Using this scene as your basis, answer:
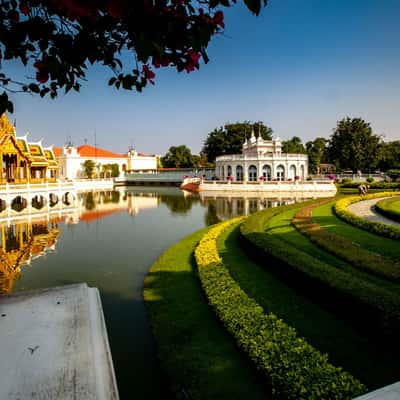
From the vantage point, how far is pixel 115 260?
1064 cm

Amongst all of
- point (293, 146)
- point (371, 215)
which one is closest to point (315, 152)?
point (293, 146)

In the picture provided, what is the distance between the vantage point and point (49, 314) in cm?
434

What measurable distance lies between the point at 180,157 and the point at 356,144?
120 ft

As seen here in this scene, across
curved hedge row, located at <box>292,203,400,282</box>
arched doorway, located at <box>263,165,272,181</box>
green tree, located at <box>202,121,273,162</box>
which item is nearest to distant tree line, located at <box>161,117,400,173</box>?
green tree, located at <box>202,121,273,162</box>

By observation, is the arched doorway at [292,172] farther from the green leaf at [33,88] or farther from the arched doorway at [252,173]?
the green leaf at [33,88]

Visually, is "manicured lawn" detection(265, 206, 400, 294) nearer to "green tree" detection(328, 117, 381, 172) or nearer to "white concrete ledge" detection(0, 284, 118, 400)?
"white concrete ledge" detection(0, 284, 118, 400)

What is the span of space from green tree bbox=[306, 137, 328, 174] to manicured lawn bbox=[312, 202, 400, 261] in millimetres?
61282

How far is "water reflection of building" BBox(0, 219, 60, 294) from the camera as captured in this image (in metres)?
9.38

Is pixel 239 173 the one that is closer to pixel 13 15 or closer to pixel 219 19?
pixel 13 15

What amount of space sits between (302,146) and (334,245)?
6590 centimetres

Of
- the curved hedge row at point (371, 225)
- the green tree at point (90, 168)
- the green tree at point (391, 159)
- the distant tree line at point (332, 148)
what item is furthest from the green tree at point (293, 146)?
the curved hedge row at point (371, 225)

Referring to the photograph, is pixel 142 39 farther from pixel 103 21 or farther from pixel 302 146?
pixel 302 146

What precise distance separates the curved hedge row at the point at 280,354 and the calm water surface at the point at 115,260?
1.43 metres

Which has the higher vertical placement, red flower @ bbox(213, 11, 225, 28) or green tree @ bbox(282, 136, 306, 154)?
green tree @ bbox(282, 136, 306, 154)
